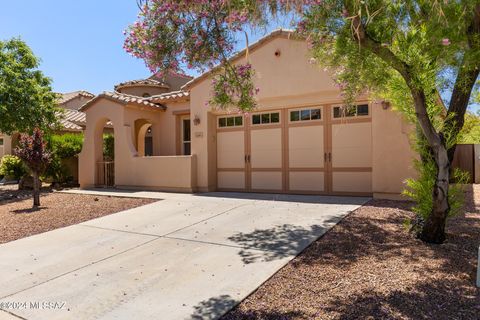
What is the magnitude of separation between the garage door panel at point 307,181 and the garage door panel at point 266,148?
64 cm

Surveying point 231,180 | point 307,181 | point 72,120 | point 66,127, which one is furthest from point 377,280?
point 66,127

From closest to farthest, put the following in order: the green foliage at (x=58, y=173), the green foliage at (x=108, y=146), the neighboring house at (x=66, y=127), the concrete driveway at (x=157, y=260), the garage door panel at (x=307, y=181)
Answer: the concrete driveway at (x=157, y=260), the garage door panel at (x=307, y=181), the green foliage at (x=58, y=173), the green foliage at (x=108, y=146), the neighboring house at (x=66, y=127)

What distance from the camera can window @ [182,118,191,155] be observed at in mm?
14867

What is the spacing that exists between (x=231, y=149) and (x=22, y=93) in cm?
921

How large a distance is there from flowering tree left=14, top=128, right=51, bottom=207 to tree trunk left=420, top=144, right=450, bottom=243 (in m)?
10.1

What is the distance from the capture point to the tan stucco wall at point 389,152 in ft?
31.1

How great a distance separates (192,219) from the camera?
26.6 feet

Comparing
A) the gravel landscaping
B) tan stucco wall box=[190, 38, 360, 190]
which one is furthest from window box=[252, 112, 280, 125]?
the gravel landscaping

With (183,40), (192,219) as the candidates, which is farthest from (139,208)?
(183,40)

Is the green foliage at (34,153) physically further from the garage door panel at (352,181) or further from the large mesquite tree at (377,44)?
the garage door panel at (352,181)

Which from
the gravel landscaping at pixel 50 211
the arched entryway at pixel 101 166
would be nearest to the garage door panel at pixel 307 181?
the gravel landscaping at pixel 50 211

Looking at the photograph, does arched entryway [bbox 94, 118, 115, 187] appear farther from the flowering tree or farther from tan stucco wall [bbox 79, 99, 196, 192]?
the flowering tree

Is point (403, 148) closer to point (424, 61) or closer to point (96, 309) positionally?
point (424, 61)

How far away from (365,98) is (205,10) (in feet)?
20.6
